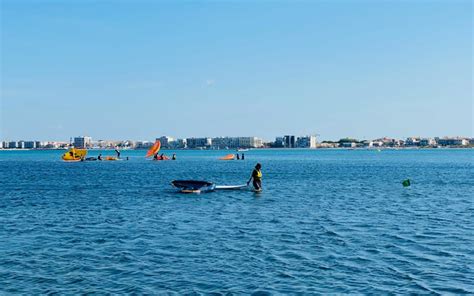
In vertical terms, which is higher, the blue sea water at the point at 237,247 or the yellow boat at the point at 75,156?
the yellow boat at the point at 75,156

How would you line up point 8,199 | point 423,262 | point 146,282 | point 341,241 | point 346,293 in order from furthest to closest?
point 8,199 < point 341,241 < point 423,262 < point 146,282 < point 346,293

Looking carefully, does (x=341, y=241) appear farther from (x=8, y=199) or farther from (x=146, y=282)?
(x=8, y=199)

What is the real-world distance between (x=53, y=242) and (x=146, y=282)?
880 centimetres

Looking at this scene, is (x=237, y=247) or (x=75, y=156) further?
(x=75, y=156)

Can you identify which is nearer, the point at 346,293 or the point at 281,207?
the point at 346,293

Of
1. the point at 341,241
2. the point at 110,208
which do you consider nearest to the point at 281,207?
the point at 110,208

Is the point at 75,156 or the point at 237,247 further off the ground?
the point at 75,156

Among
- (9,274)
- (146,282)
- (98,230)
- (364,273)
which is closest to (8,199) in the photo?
(98,230)

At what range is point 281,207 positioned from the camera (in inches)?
1522

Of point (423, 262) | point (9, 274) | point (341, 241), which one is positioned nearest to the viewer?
point (9, 274)

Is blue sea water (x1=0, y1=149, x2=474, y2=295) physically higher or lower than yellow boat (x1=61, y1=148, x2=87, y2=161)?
lower

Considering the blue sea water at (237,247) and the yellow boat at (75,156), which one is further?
the yellow boat at (75,156)

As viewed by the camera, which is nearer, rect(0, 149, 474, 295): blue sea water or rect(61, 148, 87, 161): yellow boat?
rect(0, 149, 474, 295): blue sea water

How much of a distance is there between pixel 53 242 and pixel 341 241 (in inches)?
500
